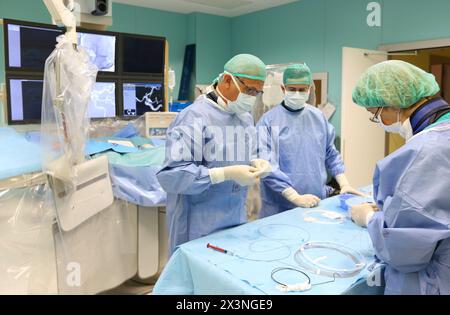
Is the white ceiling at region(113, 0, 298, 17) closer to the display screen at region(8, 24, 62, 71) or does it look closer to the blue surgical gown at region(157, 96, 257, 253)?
the display screen at region(8, 24, 62, 71)

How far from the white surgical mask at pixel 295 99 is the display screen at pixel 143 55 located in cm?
115

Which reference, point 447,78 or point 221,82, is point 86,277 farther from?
point 447,78

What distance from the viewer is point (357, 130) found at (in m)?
3.68

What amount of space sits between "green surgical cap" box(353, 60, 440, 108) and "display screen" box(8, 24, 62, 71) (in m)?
1.97

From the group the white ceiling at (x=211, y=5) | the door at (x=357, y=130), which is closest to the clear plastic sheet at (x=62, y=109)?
the door at (x=357, y=130)

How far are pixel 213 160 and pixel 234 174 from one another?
0.15 m

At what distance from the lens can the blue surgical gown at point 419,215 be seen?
0.96 meters

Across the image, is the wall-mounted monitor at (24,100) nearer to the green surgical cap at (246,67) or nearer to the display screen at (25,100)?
the display screen at (25,100)

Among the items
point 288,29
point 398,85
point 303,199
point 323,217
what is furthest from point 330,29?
point 398,85

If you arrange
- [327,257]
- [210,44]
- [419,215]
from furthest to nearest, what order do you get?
[210,44], [327,257], [419,215]

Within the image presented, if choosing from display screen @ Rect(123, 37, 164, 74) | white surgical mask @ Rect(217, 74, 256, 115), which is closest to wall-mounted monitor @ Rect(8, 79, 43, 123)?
display screen @ Rect(123, 37, 164, 74)

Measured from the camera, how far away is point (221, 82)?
5.67 feet

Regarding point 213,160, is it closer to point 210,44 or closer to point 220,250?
point 220,250
